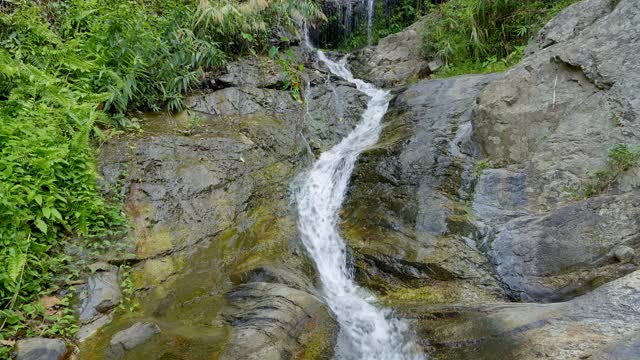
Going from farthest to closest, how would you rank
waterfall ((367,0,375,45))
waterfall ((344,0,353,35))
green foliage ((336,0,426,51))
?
waterfall ((344,0,353,35))
waterfall ((367,0,375,45))
green foliage ((336,0,426,51))

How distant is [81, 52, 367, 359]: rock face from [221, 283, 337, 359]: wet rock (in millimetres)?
11

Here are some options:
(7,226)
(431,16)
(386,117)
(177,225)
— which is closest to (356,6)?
(431,16)

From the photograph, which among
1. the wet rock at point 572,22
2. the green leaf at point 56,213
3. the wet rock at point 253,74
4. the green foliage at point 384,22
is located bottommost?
the green leaf at point 56,213

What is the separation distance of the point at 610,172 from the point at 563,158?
0.61m

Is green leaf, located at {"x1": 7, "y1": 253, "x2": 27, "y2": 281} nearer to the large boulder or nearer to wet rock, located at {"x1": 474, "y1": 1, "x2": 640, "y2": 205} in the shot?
the large boulder

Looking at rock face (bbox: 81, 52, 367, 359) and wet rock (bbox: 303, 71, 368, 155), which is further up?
wet rock (bbox: 303, 71, 368, 155)

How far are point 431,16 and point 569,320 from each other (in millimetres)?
9811

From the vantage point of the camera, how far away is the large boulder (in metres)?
4.25

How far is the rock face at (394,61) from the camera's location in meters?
10.6

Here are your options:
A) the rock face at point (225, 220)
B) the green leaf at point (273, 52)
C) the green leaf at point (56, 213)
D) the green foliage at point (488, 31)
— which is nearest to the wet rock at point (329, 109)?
the rock face at point (225, 220)

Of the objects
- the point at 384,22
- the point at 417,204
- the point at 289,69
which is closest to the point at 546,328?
the point at 417,204

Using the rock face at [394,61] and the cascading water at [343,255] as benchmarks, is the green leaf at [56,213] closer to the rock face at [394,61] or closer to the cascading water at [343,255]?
the cascading water at [343,255]

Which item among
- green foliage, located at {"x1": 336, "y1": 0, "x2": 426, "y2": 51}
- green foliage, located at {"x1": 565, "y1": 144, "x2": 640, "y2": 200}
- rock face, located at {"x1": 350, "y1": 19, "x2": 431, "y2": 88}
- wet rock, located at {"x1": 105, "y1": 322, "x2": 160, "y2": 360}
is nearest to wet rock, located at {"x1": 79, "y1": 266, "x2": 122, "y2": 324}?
wet rock, located at {"x1": 105, "y1": 322, "x2": 160, "y2": 360}

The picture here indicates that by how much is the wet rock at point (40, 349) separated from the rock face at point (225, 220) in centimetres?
23
